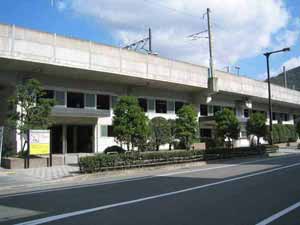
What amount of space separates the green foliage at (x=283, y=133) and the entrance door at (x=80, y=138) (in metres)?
28.8

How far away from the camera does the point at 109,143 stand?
3544cm

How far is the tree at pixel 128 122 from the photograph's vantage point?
23891mm

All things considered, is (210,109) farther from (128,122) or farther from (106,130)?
(128,122)

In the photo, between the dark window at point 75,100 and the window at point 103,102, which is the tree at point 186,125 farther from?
the dark window at point 75,100

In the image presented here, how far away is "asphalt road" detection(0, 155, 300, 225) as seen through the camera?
7.93 m

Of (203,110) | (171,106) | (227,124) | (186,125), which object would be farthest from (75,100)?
(203,110)

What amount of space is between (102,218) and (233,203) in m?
3.45

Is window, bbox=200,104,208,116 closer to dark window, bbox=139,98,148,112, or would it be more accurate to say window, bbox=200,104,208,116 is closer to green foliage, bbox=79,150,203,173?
dark window, bbox=139,98,148,112

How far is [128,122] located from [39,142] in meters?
5.45

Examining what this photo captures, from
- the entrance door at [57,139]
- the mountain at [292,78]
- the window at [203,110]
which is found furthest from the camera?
the mountain at [292,78]

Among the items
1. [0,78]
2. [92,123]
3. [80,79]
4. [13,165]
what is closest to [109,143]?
[92,123]

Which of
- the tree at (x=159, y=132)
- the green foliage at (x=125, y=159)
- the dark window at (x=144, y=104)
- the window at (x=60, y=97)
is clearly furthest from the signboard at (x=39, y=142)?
the dark window at (x=144, y=104)

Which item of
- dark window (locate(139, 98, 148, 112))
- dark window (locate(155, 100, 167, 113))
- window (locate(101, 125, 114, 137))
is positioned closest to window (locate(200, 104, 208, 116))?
dark window (locate(155, 100, 167, 113))

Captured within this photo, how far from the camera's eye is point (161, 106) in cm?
4116
